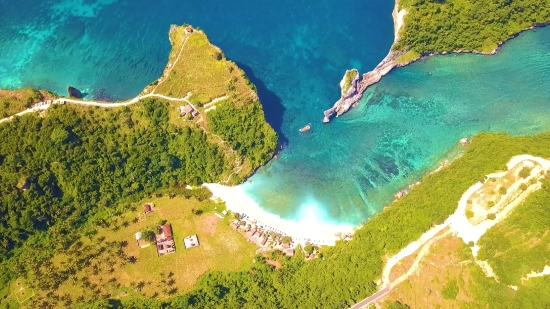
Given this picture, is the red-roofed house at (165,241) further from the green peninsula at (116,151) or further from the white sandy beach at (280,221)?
the white sandy beach at (280,221)

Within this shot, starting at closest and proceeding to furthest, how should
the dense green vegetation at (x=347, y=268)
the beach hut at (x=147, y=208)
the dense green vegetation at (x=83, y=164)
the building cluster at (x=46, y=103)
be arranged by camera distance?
the dense green vegetation at (x=83, y=164), the dense green vegetation at (x=347, y=268), the building cluster at (x=46, y=103), the beach hut at (x=147, y=208)

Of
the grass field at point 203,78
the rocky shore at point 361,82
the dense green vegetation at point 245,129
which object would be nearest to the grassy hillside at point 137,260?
the dense green vegetation at point 245,129

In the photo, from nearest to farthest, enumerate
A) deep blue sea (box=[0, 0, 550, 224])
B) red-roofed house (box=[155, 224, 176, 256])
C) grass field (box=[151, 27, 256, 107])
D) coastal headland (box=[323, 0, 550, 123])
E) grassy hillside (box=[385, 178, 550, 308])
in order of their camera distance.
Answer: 1. grassy hillside (box=[385, 178, 550, 308])
2. red-roofed house (box=[155, 224, 176, 256])
3. grass field (box=[151, 27, 256, 107])
4. deep blue sea (box=[0, 0, 550, 224])
5. coastal headland (box=[323, 0, 550, 123])

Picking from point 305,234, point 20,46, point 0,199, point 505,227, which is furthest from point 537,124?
point 20,46

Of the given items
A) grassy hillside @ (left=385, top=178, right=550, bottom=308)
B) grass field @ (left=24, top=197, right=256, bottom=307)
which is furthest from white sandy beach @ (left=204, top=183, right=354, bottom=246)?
grassy hillside @ (left=385, top=178, right=550, bottom=308)

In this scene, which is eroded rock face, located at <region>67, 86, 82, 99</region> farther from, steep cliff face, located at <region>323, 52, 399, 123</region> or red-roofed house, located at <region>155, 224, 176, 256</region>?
steep cliff face, located at <region>323, 52, 399, 123</region>

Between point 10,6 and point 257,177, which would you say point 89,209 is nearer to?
point 257,177

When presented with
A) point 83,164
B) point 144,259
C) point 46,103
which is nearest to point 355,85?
point 144,259
